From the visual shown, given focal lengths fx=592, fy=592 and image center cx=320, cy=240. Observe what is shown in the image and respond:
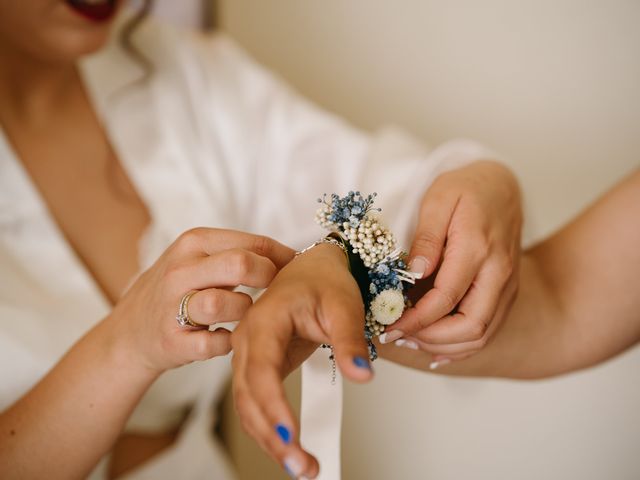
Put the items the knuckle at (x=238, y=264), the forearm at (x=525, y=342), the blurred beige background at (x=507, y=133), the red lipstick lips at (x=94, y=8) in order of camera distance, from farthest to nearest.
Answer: the blurred beige background at (x=507, y=133) → the red lipstick lips at (x=94, y=8) → the forearm at (x=525, y=342) → the knuckle at (x=238, y=264)

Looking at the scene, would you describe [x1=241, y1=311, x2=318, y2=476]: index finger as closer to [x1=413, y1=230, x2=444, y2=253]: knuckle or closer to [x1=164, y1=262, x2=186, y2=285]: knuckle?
[x1=164, y1=262, x2=186, y2=285]: knuckle

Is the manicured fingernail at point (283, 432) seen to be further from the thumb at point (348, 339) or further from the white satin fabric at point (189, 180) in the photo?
the white satin fabric at point (189, 180)

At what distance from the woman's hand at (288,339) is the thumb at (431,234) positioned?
11cm

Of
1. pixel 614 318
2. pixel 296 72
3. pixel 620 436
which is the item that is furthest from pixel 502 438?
pixel 296 72

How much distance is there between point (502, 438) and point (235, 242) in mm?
838

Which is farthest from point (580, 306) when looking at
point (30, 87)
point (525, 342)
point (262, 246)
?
point (30, 87)

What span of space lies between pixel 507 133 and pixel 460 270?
72 cm

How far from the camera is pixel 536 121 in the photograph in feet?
3.88

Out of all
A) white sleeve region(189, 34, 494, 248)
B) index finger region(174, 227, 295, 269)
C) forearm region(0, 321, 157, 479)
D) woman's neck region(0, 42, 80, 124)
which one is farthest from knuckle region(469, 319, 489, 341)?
woman's neck region(0, 42, 80, 124)

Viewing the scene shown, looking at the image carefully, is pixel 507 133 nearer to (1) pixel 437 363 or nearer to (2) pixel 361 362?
(1) pixel 437 363

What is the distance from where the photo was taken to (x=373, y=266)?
553mm

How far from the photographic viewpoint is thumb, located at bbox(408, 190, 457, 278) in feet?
1.96

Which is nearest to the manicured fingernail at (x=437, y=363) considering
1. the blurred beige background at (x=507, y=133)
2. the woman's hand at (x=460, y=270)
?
the woman's hand at (x=460, y=270)

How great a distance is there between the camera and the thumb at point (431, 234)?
0.60 metres
